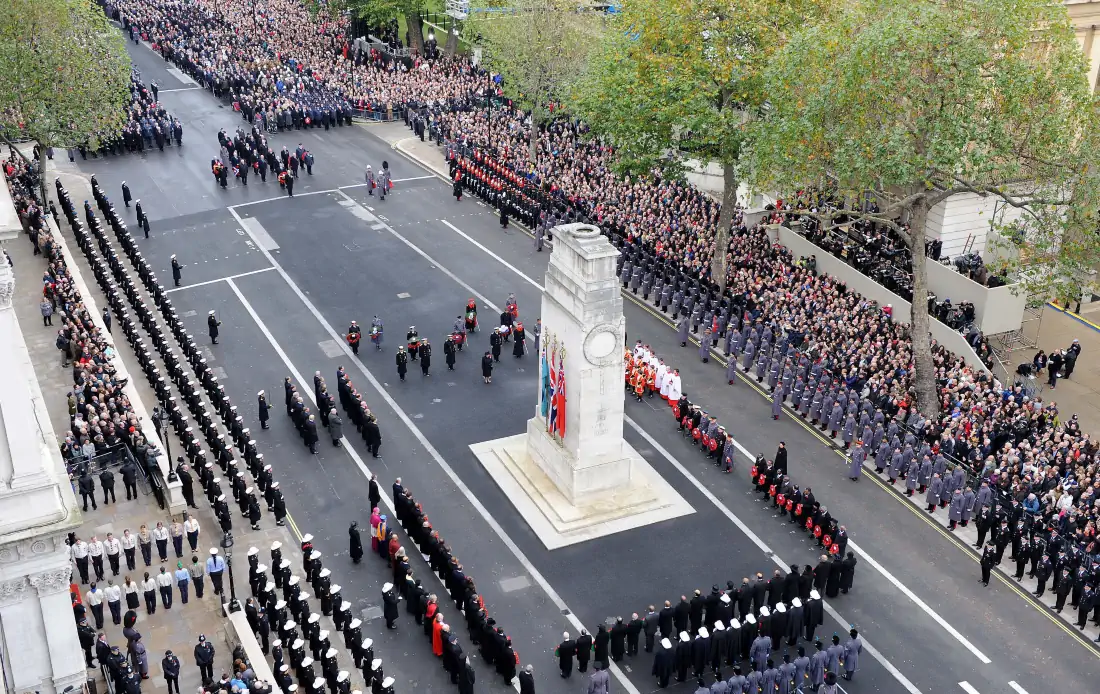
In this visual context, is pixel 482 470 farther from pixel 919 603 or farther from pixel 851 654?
pixel 919 603

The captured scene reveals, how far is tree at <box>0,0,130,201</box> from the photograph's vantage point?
51.8m

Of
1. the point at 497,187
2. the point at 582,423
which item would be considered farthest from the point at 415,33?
the point at 582,423

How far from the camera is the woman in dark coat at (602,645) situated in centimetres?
2741

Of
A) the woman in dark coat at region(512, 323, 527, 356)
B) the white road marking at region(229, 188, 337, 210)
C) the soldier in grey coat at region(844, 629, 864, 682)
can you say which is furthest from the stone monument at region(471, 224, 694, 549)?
the white road marking at region(229, 188, 337, 210)

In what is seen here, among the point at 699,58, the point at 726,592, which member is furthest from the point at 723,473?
the point at 699,58

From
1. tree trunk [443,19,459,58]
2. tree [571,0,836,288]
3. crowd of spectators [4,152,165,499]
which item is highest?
tree [571,0,836,288]

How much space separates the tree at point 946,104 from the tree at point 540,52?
74.2 feet

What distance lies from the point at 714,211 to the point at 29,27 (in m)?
31.3

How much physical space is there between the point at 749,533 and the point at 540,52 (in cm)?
3351

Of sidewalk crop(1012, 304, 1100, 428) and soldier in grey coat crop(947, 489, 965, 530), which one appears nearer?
soldier in grey coat crop(947, 489, 965, 530)

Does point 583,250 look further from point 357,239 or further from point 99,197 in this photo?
point 99,197

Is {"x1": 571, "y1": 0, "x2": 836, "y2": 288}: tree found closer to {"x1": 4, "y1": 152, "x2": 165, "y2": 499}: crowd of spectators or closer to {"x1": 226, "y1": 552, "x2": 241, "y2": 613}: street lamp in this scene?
{"x1": 4, "y1": 152, "x2": 165, "y2": 499}: crowd of spectators

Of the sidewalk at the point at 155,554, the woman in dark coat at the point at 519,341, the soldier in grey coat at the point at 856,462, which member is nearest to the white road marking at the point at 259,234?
the sidewalk at the point at 155,554

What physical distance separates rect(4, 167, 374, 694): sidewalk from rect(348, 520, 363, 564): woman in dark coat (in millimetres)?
1411
